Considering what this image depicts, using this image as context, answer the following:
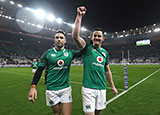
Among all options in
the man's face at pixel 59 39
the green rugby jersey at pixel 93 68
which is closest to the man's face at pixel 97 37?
the green rugby jersey at pixel 93 68

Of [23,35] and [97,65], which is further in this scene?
[23,35]

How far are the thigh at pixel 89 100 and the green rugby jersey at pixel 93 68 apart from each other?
98 millimetres

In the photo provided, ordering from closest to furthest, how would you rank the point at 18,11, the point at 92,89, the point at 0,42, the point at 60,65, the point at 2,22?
the point at 92,89 < the point at 60,65 < the point at 18,11 < the point at 2,22 < the point at 0,42

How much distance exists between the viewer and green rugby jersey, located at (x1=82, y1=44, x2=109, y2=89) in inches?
69.6

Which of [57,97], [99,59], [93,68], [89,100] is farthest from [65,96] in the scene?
[99,59]

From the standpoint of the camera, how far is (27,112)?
10.7ft

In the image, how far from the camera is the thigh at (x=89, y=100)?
1.61m

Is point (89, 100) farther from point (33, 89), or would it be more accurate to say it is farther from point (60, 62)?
point (33, 89)

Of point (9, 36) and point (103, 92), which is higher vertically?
point (9, 36)

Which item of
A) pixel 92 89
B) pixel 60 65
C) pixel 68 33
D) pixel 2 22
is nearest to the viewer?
pixel 92 89

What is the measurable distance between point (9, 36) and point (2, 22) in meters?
6.10

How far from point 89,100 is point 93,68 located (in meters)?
0.54

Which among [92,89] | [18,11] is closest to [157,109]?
[92,89]

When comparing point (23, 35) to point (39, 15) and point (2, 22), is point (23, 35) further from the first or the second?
point (39, 15)
